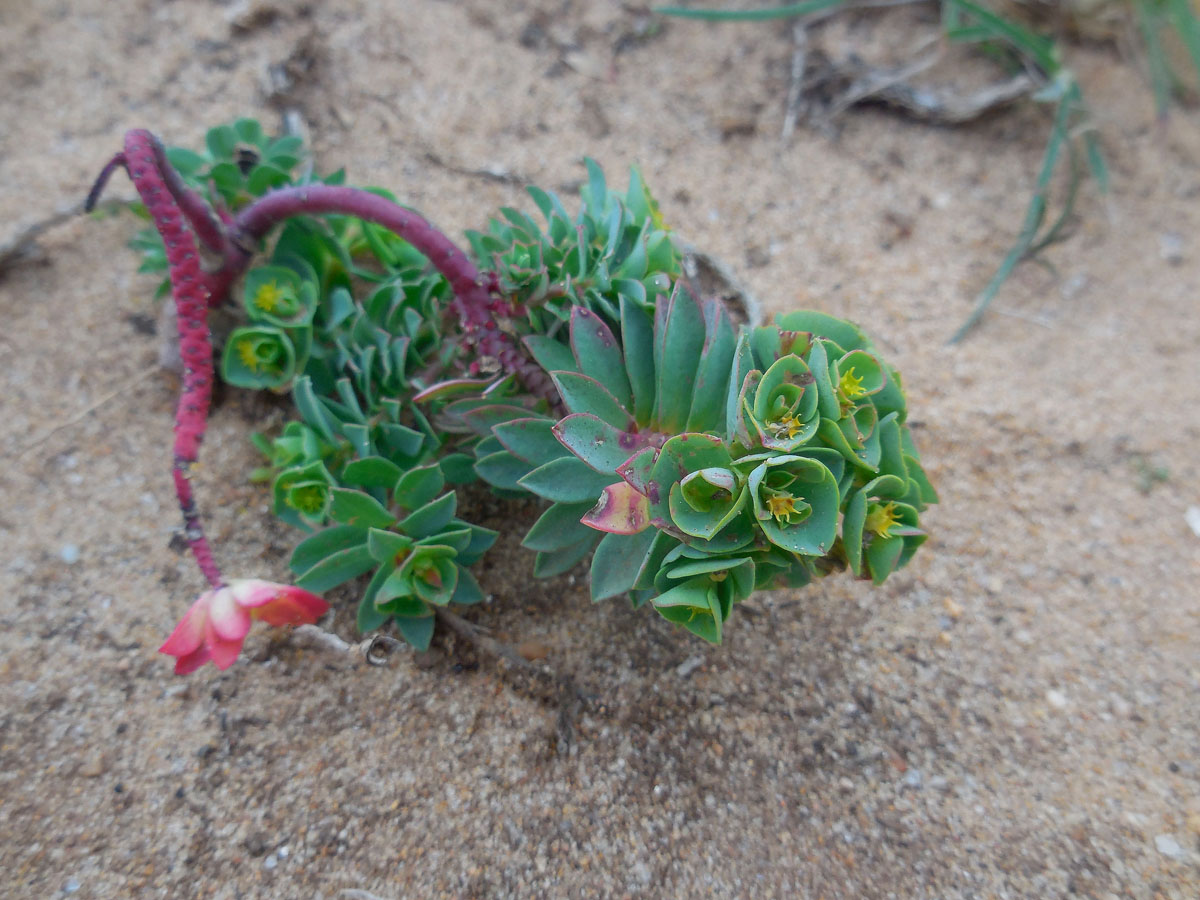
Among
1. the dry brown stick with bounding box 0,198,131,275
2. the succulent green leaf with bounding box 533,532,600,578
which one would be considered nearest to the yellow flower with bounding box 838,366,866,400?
the succulent green leaf with bounding box 533,532,600,578

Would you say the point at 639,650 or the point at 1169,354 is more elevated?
the point at 1169,354

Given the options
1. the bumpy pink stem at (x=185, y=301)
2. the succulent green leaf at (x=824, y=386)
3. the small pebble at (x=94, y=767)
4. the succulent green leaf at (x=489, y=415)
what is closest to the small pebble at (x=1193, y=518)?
the succulent green leaf at (x=824, y=386)

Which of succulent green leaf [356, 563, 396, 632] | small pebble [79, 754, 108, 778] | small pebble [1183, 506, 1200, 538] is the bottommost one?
small pebble [79, 754, 108, 778]

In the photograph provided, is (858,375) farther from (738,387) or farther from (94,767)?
(94,767)

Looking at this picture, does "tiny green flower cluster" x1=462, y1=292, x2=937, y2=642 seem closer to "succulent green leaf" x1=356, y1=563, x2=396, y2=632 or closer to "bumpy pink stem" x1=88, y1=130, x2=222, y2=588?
"succulent green leaf" x1=356, y1=563, x2=396, y2=632

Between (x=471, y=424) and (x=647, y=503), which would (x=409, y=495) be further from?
(x=647, y=503)

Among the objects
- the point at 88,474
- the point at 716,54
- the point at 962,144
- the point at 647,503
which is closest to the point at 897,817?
the point at 647,503
